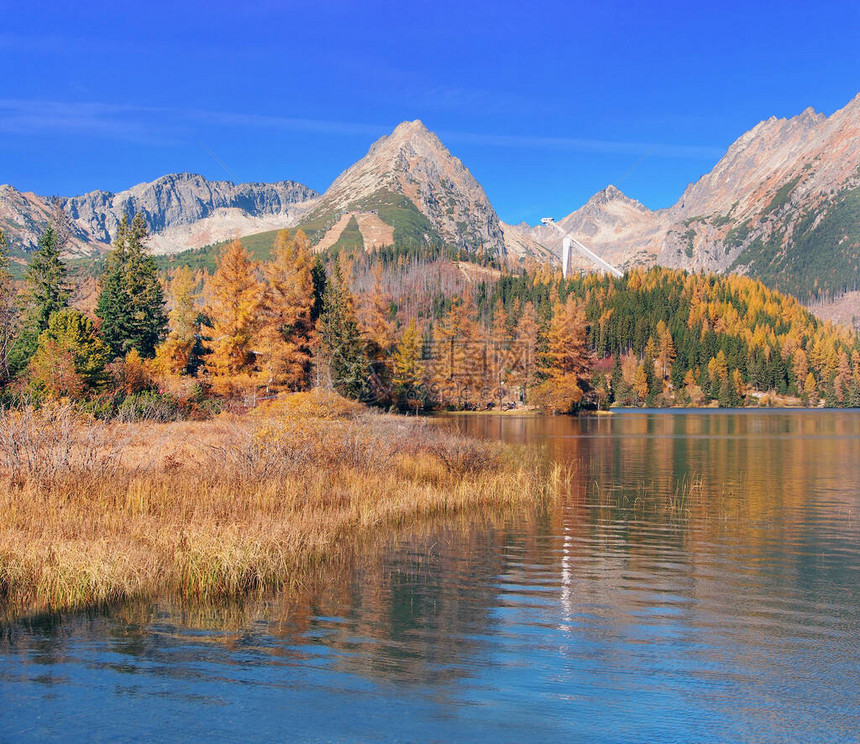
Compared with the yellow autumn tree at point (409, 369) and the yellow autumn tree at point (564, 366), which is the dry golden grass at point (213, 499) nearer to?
the yellow autumn tree at point (409, 369)

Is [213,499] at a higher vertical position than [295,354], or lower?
lower

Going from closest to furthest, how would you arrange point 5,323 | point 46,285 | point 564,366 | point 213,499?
point 213,499, point 5,323, point 46,285, point 564,366

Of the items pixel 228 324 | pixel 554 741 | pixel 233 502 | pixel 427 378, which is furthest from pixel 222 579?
pixel 427 378

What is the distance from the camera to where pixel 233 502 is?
60.9ft

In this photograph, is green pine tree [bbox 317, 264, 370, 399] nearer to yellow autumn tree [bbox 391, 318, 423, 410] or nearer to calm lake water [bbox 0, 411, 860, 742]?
yellow autumn tree [bbox 391, 318, 423, 410]

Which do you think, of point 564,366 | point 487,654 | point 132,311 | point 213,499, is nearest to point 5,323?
point 132,311

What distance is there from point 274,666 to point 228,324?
5290 cm

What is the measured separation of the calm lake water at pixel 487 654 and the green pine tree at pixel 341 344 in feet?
151

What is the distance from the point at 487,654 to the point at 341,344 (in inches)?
2230

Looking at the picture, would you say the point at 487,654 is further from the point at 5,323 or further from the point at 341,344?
the point at 5,323

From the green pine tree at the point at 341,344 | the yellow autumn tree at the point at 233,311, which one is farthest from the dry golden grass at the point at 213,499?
the green pine tree at the point at 341,344

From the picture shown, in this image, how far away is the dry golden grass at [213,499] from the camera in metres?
13.4

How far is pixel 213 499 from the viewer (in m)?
18.7

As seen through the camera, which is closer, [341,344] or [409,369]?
[341,344]
